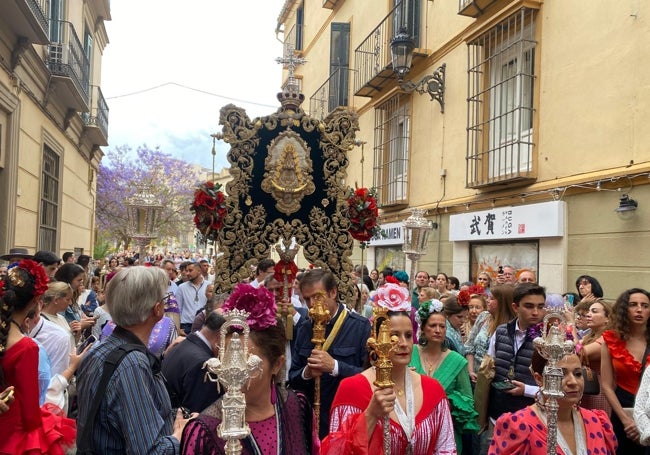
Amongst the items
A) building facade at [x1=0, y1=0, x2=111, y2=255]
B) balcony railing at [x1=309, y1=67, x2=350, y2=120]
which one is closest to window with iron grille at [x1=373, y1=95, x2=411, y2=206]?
balcony railing at [x1=309, y1=67, x2=350, y2=120]

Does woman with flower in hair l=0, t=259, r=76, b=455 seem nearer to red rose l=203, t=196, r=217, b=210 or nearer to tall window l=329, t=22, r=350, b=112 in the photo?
red rose l=203, t=196, r=217, b=210

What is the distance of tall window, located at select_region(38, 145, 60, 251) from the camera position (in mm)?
12469

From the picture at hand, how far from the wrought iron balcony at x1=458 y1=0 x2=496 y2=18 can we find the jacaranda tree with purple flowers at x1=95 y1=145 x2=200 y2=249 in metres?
19.5

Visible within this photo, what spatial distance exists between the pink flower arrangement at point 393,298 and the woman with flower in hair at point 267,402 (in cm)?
75

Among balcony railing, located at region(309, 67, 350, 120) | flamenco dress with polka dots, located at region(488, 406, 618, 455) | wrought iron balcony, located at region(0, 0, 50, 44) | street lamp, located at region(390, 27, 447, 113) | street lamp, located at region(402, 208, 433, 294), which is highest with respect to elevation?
balcony railing, located at region(309, 67, 350, 120)

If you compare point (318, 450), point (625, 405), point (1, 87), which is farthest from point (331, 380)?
point (1, 87)

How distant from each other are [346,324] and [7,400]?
2260 millimetres

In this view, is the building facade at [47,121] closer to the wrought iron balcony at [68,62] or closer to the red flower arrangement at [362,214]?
Result: the wrought iron balcony at [68,62]

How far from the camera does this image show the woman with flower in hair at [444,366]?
4.26 meters

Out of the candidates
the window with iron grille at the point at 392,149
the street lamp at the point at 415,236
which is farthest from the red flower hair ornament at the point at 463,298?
the window with iron grille at the point at 392,149

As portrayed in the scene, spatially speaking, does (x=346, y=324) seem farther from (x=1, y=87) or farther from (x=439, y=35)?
(x=439, y=35)

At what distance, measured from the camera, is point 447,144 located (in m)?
11.6

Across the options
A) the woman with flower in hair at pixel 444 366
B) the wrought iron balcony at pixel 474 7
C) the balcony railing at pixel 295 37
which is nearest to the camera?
the woman with flower in hair at pixel 444 366

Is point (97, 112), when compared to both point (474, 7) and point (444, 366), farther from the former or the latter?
point (444, 366)
